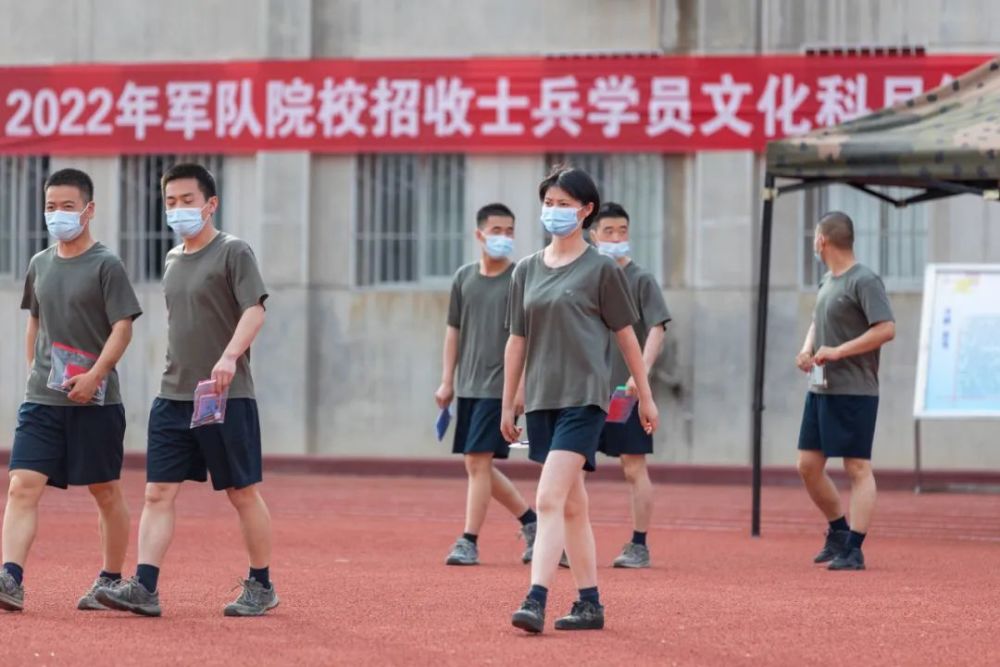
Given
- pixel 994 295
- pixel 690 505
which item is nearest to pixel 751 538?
pixel 690 505

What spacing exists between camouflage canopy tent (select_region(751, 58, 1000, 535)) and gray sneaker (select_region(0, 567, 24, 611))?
646 cm

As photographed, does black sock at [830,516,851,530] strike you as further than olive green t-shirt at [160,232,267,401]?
Yes

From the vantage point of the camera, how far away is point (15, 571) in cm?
900

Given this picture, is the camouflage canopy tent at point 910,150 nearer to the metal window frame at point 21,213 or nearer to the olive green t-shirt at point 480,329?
the olive green t-shirt at point 480,329

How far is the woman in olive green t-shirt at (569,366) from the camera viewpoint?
28.0ft

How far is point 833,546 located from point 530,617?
4.36 meters

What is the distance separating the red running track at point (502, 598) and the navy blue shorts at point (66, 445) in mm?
621

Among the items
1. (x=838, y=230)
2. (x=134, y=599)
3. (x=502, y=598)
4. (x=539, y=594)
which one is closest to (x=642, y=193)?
(x=838, y=230)

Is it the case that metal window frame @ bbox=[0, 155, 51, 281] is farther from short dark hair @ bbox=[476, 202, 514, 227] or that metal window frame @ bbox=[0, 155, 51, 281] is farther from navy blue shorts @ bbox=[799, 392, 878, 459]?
navy blue shorts @ bbox=[799, 392, 878, 459]

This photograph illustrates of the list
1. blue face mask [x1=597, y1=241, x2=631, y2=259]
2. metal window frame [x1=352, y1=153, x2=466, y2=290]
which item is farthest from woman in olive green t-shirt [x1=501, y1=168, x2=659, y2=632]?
metal window frame [x1=352, y1=153, x2=466, y2=290]

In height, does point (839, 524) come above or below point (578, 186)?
below

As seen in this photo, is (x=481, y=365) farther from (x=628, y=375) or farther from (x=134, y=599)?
(x=134, y=599)

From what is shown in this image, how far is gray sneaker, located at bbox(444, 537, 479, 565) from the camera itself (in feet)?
38.9

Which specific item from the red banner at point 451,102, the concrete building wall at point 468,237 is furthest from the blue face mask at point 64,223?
the red banner at point 451,102
